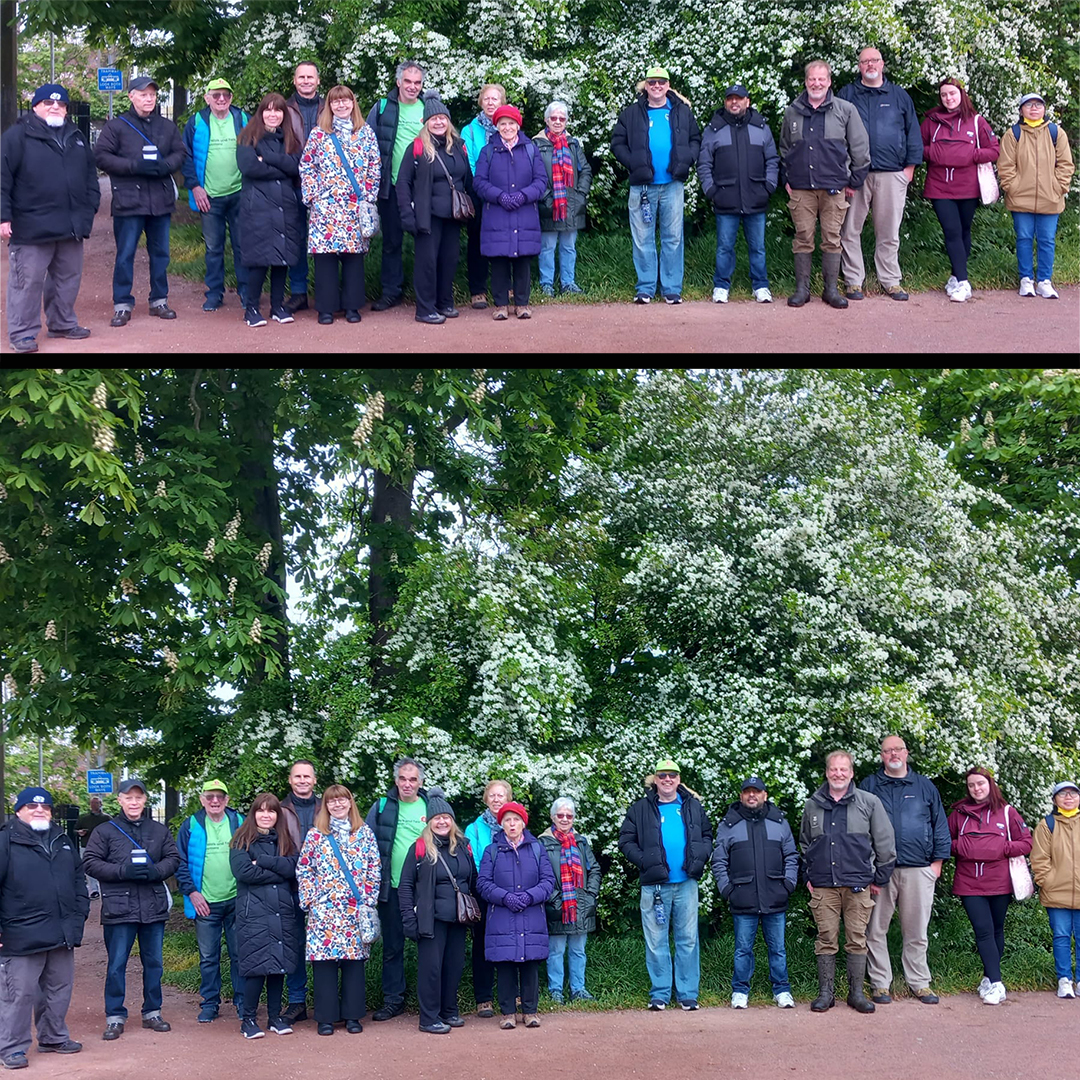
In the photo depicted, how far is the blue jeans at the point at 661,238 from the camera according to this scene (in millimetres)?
11000

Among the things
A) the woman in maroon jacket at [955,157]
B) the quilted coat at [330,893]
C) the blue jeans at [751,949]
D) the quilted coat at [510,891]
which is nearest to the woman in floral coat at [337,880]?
the quilted coat at [330,893]

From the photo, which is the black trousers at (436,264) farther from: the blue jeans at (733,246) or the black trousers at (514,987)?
the black trousers at (514,987)

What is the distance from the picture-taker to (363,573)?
12789 millimetres

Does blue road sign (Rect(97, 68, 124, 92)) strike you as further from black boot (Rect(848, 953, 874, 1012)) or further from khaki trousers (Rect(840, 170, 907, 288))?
black boot (Rect(848, 953, 874, 1012))

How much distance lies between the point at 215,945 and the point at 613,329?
5.38 m

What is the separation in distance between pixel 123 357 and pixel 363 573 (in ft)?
10.6

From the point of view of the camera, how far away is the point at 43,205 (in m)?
9.80

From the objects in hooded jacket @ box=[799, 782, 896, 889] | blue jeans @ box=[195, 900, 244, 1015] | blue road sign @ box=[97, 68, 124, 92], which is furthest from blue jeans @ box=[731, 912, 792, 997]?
blue road sign @ box=[97, 68, 124, 92]

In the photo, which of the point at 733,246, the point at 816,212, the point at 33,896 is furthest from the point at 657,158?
the point at 33,896

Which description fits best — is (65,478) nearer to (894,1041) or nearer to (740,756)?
(740,756)

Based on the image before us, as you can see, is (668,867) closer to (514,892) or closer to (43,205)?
(514,892)

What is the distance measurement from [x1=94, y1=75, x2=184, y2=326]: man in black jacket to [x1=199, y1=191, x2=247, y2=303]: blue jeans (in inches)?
11.9

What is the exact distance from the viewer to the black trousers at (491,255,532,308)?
11.0 metres

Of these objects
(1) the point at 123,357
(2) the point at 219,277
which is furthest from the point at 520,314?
(1) the point at 123,357
